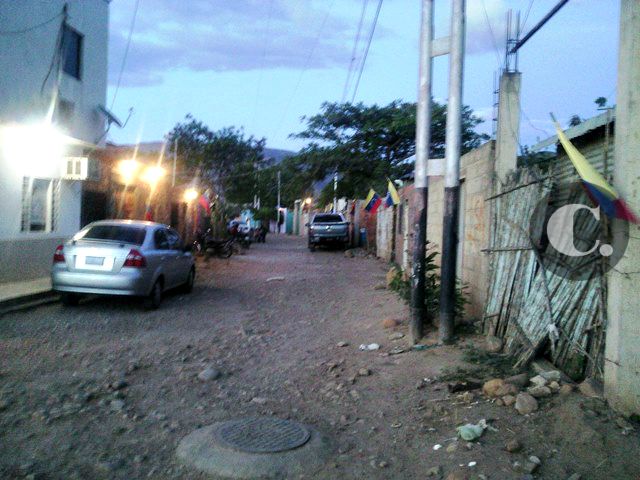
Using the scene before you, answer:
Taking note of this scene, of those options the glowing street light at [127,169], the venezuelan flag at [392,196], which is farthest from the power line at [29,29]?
the venezuelan flag at [392,196]

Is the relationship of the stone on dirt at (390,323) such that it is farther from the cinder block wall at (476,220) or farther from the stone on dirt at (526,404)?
the stone on dirt at (526,404)

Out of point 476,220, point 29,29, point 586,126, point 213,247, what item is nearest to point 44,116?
point 29,29

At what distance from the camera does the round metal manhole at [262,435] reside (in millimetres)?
4445

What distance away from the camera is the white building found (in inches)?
472

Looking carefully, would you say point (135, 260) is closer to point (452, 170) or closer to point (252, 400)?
point (252, 400)

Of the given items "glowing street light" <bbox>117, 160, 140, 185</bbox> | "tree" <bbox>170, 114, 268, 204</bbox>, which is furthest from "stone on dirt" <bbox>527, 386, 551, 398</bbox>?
"tree" <bbox>170, 114, 268, 204</bbox>

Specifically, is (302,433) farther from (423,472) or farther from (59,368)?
(59,368)

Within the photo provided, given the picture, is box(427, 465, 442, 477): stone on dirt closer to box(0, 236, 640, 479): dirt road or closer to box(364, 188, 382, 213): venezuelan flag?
box(0, 236, 640, 479): dirt road

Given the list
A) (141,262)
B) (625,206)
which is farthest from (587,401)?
(141,262)

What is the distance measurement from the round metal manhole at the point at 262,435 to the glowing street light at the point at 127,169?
44.3 feet

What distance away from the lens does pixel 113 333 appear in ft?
27.0

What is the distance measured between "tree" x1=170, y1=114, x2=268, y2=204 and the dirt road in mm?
26184

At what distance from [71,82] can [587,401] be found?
13383 mm

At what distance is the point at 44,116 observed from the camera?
13117 millimetres
